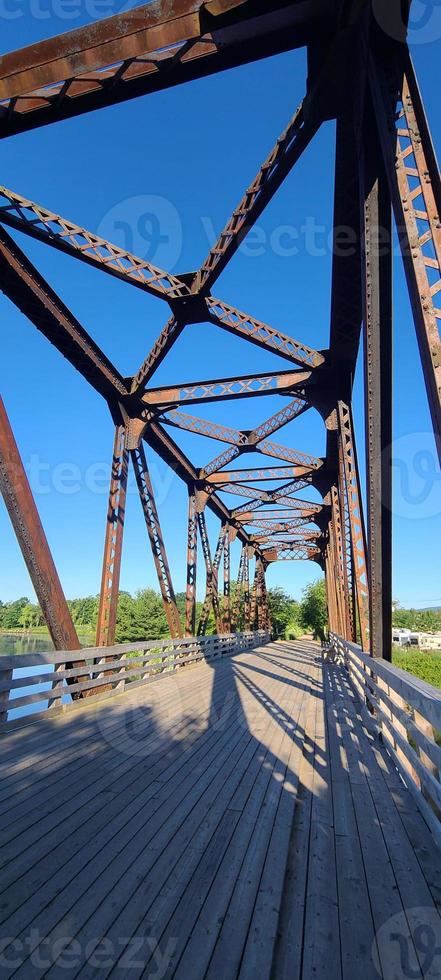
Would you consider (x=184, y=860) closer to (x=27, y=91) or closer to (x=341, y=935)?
(x=341, y=935)

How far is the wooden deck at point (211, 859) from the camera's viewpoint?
6.18 feet

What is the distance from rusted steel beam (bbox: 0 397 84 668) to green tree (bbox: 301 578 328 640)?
129ft

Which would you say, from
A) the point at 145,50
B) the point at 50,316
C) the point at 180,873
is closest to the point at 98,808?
the point at 180,873

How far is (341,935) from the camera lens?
2.00 m

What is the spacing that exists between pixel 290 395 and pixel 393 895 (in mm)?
9011

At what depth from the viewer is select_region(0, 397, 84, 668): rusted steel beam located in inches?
211

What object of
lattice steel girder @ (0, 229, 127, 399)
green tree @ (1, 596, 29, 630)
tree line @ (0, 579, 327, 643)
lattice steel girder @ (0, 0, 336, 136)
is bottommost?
green tree @ (1, 596, 29, 630)

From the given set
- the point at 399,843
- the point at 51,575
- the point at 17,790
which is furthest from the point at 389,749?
the point at 51,575

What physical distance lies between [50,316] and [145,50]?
3.85m

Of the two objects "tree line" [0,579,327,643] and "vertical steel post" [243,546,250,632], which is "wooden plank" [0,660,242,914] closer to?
"vertical steel post" [243,546,250,632]

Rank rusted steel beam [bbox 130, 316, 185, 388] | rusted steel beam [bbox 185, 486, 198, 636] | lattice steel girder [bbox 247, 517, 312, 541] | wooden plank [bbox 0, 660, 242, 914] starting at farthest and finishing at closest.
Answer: lattice steel girder [bbox 247, 517, 312, 541], rusted steel beam [bbox 185, 486, 198, 636], rusted steel beam [bbox 130, 316, 185, 388], wooden plank [bbox 0, 660, 242, 914]

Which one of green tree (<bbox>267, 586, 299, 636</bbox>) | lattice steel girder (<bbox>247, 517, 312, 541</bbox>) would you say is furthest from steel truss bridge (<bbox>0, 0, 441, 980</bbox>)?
green tree (<bbox>267, 586, 299, 636</bbox>)

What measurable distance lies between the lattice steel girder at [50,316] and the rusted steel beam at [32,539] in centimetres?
255

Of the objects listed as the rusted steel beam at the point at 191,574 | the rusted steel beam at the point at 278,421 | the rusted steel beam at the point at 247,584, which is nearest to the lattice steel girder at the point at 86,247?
the rusted steel beam at the point at 278,421
